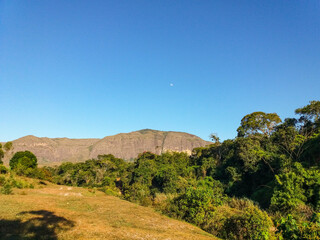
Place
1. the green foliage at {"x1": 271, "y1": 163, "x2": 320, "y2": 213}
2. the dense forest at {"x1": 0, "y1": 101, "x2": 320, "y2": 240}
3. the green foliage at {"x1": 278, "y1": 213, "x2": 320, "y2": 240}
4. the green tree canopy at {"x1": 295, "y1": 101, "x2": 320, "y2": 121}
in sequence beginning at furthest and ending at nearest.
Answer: the green tree canopy at {"x1": 295, "y1": 101, "x2": 320, "y2": 121} → the green foliage at {"x1": 271, "y1": 163, "x2": 320, "y2": 213} → the dense forest at {"x1": 0, "y1": 101, "x2": 320, "y2": 240} → the green foliage at {"x1": 278, "y1": 213, "x2": 320, "y2": 240}

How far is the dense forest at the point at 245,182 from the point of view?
9.27m

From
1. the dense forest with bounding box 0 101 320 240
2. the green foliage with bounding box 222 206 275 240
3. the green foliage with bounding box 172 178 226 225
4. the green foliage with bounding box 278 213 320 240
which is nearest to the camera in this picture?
the green foliage with bounding box 278 213 320 240

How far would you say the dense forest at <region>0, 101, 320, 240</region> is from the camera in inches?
365

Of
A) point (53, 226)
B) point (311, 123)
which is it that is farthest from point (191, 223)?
point (311, 123)

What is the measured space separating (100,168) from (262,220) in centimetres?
5430

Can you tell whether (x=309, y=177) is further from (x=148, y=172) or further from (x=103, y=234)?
(x=148, y=172)

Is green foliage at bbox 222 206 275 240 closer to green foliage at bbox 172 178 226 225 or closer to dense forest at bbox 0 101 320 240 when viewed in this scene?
dense forest at bbox 0 101 320 240

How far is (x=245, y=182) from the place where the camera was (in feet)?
105

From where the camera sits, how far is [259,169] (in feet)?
100

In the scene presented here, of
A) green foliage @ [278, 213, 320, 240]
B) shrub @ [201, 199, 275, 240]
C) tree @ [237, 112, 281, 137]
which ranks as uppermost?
tree @ [237, 112, 281, 137]

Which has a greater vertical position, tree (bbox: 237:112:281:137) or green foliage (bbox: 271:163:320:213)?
tree (bbox: 237:112:281:137)

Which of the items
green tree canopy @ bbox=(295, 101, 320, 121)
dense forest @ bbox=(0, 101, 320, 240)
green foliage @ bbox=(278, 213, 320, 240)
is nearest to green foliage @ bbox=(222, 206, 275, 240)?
dense forest @ bbox=(0, 101, 320, 240)

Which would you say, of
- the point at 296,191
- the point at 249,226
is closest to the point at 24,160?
the point at 249,226

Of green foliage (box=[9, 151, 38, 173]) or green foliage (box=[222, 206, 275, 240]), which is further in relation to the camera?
green foliage (box=[9, 151, 38, 173])
